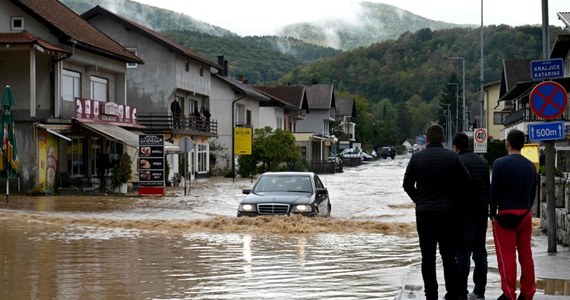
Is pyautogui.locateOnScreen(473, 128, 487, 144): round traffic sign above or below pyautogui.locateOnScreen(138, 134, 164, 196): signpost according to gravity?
above

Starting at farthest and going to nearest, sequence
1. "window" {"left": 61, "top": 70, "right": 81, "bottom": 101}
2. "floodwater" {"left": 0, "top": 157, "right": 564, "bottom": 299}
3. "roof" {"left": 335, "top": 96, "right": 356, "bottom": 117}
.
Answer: "roof" {"left": 335, "top": 96, "right": 356, "bottom": 117} < "window" {"left": 61, "top": 70, "right": 81, "bottom": 101} < "floodwater" {"left": 0, "top": 157, "right": 564, "bottom": 299}

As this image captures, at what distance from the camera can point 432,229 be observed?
8.75m

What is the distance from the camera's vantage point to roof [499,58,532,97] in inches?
3170

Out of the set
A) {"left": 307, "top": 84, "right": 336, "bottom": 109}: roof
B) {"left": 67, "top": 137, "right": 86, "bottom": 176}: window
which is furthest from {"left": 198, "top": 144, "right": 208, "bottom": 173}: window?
{"left": 307, "top": 84, "right": 336, "bottom": 109}: roof

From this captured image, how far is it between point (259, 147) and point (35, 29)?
2511cm

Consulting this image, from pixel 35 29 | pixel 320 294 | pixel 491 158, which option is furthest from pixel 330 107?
pixel 320 294

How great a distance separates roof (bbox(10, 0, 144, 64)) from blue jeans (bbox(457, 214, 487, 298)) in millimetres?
27530

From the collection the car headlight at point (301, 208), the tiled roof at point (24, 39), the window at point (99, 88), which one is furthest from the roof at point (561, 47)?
the car headlight at point (301, 208)

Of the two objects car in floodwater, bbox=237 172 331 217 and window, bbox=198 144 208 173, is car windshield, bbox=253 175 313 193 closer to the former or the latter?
car in floodwater, bbox=237 172 331 217

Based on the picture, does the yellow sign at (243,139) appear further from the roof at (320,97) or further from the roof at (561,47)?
the roof at (320,97)

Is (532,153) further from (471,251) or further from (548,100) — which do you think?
(471,251)

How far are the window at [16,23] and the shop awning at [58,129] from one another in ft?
14.5

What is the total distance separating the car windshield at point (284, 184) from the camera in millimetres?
20594

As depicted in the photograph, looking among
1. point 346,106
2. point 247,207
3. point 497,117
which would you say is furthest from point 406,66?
point 247,207
